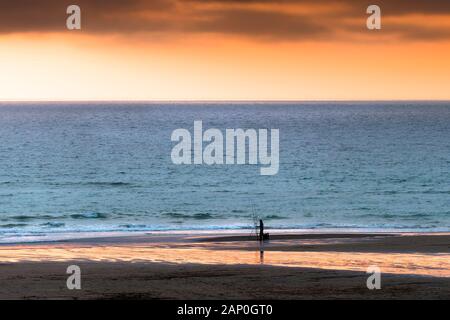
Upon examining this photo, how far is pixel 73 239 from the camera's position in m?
39.5

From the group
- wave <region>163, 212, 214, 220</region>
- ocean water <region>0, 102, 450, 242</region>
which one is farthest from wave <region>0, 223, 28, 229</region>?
wave <region>163, 212, 214, 220</region>

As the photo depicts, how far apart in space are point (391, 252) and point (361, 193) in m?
33.3

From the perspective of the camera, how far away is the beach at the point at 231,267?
2408 centimetres

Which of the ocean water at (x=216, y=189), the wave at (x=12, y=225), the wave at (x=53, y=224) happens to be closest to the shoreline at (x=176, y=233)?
the ocean water at (x=216, y=189)

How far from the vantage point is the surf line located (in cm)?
9456

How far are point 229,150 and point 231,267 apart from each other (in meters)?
88.1

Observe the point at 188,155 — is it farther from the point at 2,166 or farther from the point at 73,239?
the point at 73,239

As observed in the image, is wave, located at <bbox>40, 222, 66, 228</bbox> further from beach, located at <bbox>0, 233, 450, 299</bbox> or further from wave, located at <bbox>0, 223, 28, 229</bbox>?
beach, located at <bbox>0, 233, 450, 299</bbox>

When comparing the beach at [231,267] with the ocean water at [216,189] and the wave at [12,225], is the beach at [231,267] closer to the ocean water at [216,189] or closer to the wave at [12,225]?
the ocean water at [216,189]

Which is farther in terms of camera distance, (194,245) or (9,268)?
(194,245)

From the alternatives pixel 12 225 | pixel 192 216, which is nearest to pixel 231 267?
pixel 12 225

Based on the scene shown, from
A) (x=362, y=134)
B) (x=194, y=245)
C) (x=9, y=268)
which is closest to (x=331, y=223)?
(x=194, y=245)

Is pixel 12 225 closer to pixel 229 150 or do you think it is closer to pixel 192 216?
pixel 192 216

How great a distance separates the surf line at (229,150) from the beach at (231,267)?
148ft
